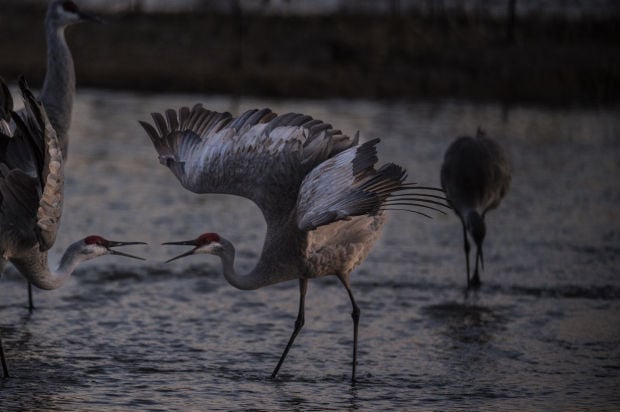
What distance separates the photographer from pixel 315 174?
21.0 feet

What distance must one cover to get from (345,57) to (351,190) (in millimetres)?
18538

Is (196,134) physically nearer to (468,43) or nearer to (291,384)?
(291,384)

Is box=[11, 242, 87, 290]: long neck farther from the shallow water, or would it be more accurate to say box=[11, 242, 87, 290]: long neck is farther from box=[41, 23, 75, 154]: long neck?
box=[41, 23, 75, 154]: long neck

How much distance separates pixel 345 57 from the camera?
24359 millimetres

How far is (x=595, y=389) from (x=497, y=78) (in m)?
16.2

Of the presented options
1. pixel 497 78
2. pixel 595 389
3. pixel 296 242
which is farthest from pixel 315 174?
pixel 497 78

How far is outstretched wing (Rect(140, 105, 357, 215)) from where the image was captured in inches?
271

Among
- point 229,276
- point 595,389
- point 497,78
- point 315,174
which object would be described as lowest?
point 595,389

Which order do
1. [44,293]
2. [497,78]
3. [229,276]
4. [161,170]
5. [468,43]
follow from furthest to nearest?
[468,43], [497,78], [161,170], [44,293], [229,276]

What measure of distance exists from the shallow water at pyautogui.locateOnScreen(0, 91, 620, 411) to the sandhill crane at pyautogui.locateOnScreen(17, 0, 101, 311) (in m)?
1.03

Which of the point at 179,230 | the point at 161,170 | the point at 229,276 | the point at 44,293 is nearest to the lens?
the point at 229,276

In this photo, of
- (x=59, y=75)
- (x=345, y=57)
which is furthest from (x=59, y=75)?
(x=345, y=57)

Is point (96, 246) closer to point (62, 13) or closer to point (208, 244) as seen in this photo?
point (208, 244)

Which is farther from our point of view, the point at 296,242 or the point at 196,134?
the point at 196,134
